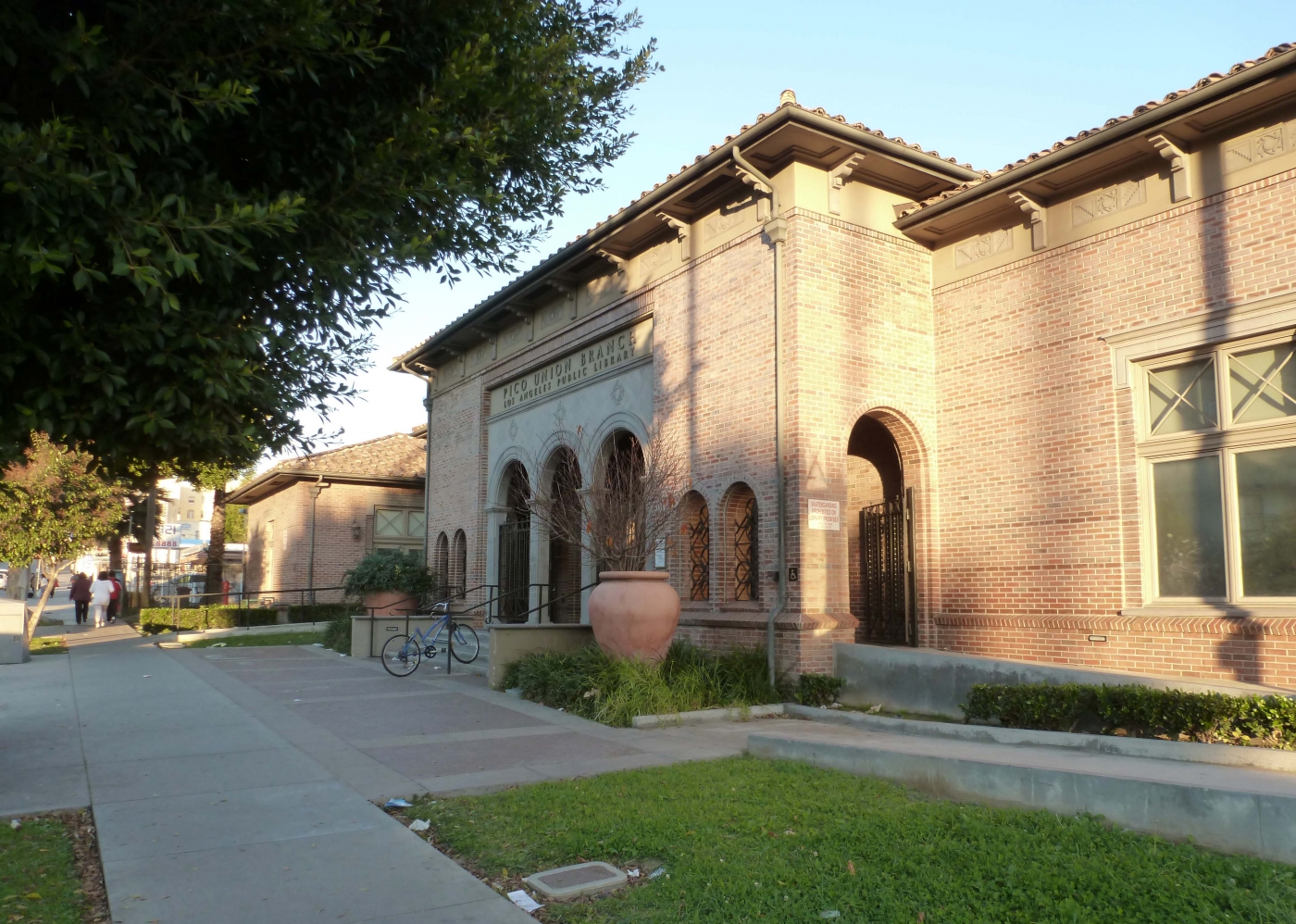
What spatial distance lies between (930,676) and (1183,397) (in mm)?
3870

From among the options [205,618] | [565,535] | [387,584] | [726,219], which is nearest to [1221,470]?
[726,219]

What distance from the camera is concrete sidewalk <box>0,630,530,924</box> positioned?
4430 mm

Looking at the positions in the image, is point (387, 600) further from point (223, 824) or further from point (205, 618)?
point (223, 824)

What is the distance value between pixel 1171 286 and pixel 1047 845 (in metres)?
7.10

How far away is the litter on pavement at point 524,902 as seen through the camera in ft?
14.6

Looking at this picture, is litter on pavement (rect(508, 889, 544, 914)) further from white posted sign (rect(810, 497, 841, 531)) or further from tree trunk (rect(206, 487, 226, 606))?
tree trunk (rect(206, 487, 226, 606))

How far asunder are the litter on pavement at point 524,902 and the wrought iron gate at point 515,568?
522 inches

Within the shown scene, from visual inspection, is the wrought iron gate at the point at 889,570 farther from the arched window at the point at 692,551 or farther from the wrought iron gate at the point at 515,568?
the wrought iron gate at the point at 515,568

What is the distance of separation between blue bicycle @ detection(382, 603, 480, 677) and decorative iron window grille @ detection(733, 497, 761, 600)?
16.1 ft

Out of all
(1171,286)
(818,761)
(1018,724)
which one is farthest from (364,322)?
(1171,286)

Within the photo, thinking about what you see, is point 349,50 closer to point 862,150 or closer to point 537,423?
point 862,150

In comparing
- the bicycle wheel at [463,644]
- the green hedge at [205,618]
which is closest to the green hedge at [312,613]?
the green hedge at [205,618]

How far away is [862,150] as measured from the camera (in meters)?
11.4

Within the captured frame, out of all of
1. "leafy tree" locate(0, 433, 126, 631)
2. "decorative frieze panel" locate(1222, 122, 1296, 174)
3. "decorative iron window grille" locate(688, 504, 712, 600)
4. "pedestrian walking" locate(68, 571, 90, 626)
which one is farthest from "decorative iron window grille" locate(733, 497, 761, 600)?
"pedestrian walking" locate(68, 571, 90, 626)
